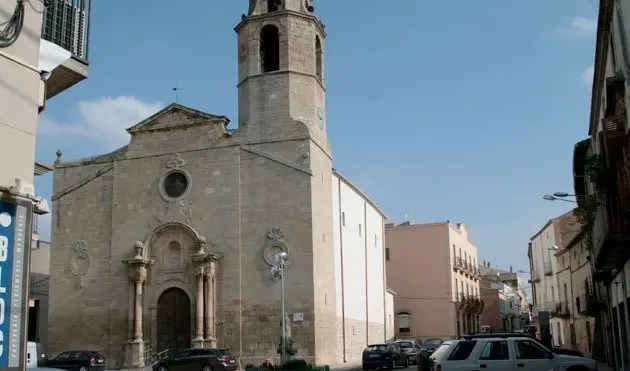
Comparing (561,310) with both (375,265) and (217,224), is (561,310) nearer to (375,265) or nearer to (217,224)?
(375,265)

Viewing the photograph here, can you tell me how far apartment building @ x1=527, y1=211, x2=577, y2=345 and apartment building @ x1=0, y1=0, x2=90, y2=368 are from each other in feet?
106

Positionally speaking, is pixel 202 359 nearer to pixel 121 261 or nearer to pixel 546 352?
pixel 121 261

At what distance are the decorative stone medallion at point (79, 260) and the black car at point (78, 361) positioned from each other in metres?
5.16

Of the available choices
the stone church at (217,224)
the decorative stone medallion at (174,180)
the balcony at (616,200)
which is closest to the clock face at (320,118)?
the stone church at (217,224)

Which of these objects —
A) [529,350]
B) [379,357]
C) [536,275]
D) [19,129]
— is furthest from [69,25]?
[536,275]

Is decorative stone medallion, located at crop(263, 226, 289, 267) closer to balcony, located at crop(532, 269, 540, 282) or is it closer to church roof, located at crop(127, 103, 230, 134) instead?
church roof, located at crop(127, 103, 230, 134)

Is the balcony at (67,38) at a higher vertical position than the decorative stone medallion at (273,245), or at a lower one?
higher

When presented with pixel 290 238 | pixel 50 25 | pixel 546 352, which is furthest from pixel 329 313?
pixel 50 25

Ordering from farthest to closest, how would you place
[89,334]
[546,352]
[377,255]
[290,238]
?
[377,255], [89,334], [290,238], [546,352]

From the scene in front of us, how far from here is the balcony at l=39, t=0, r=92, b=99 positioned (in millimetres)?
10070

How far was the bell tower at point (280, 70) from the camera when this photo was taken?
3092cm

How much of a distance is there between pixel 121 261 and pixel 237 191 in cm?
606

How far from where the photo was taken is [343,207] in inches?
1404

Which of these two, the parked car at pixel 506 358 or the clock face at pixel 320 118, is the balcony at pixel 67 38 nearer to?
the parked car at pixel 506 358
